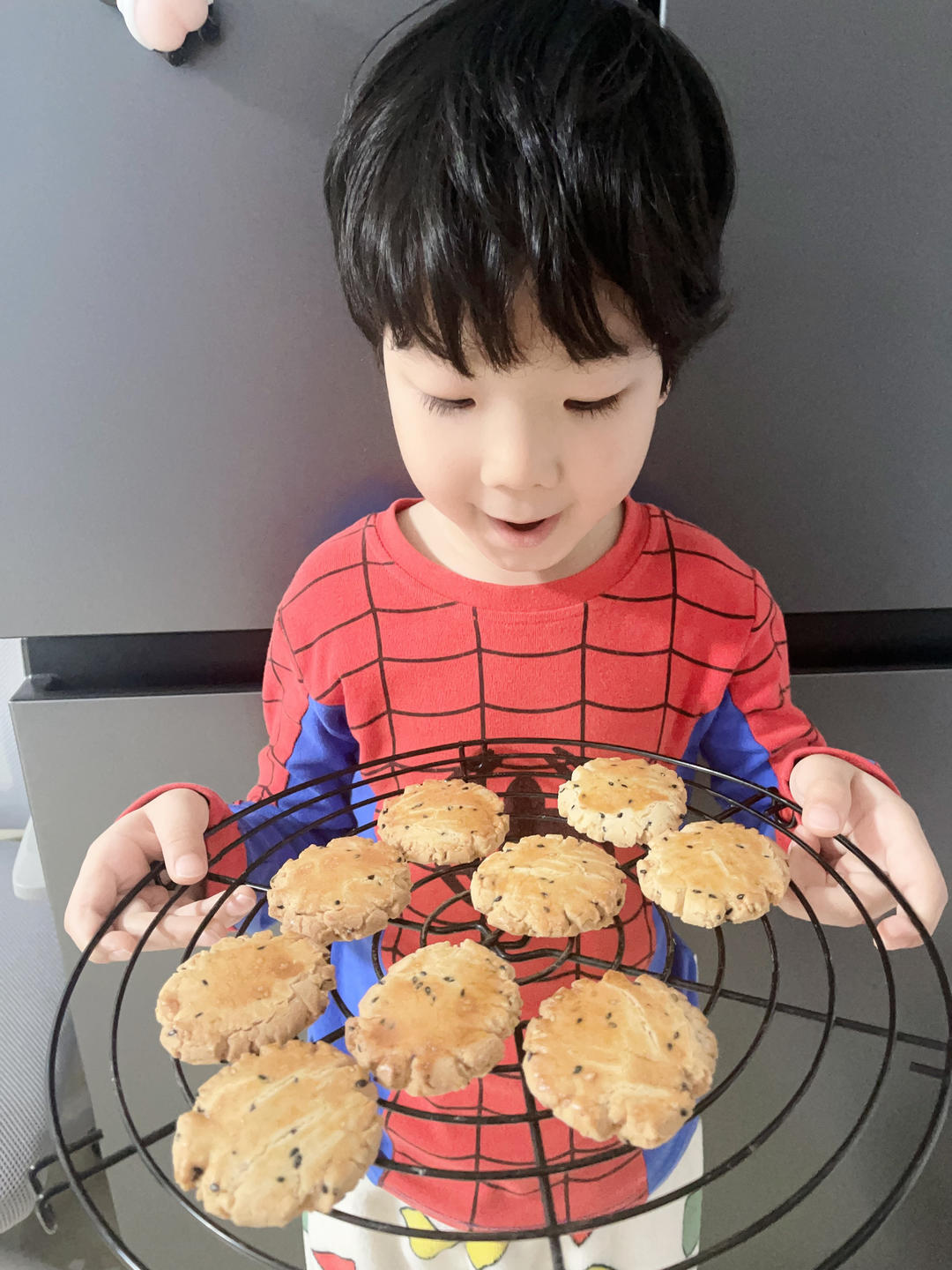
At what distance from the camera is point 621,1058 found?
53 centimetres

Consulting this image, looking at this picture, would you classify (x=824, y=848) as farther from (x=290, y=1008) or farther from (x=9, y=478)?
(x=9, y=478)

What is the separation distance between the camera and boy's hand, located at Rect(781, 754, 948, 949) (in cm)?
60

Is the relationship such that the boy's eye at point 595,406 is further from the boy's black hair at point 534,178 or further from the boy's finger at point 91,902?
the boy's finger at point 91,902

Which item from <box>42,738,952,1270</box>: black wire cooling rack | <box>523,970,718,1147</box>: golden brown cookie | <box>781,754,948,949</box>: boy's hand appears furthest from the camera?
<box>781,754,948,949</box>: boy's hand

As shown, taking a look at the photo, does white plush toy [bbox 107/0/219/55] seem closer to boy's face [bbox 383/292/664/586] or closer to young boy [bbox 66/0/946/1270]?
young boy [bbox 66/0/946/1270]

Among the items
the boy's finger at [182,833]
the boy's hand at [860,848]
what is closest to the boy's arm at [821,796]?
the boy's hand at [860,848]

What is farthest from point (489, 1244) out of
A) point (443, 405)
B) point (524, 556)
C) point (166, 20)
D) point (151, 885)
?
point (166, 20)

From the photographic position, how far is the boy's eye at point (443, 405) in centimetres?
60

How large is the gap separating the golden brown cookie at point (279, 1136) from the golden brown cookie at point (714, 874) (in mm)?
271

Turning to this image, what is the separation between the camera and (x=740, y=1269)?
50.4 inches

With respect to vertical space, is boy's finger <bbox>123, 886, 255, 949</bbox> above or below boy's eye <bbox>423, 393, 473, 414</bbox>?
below

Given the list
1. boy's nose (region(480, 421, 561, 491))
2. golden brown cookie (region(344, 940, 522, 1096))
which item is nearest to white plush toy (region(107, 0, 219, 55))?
boy's nose (region(480, 421, 561, 491))

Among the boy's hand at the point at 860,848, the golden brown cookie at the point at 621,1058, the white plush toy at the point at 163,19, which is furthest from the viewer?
the white plush toy at the point at 163,19

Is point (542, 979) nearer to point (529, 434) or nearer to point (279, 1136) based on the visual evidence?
point (279, 1136)
